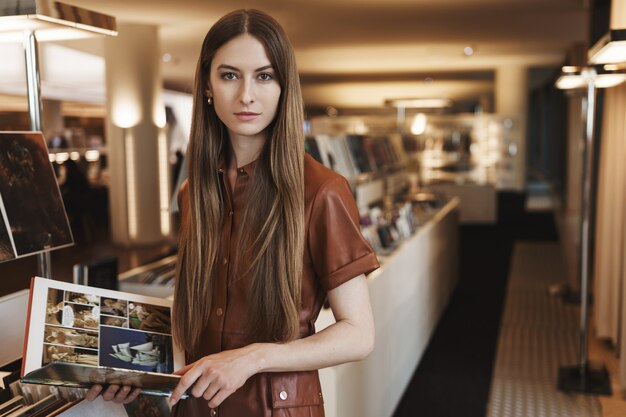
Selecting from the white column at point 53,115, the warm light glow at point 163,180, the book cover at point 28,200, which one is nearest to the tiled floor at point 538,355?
the book cover at point 28,200

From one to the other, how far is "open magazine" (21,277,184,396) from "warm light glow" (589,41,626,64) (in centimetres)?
219

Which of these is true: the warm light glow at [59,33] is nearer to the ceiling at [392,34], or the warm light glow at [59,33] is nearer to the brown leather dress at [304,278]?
the brown leather dress at [304,278]

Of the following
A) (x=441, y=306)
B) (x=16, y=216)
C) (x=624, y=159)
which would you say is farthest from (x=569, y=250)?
(x=16, y=216)

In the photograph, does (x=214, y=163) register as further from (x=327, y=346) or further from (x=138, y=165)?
(x=138, y=165)

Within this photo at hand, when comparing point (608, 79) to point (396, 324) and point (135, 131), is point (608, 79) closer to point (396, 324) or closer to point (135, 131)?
point (396, 324)

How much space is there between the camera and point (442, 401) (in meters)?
4.32

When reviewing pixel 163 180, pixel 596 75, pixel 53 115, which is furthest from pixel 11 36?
pixel 53 115

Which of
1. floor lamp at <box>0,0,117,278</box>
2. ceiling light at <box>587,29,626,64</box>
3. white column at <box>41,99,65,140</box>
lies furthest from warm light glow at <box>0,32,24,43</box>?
white column at <box>41,99,65,140</box>

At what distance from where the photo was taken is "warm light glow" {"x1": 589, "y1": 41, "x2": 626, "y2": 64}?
2.82 meters

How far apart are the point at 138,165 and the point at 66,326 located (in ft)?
27.8

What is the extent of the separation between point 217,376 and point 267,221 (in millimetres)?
295

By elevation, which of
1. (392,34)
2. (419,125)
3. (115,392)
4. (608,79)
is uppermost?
(392,34)

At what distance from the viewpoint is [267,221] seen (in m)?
1.28

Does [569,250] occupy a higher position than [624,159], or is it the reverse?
[624,159]
